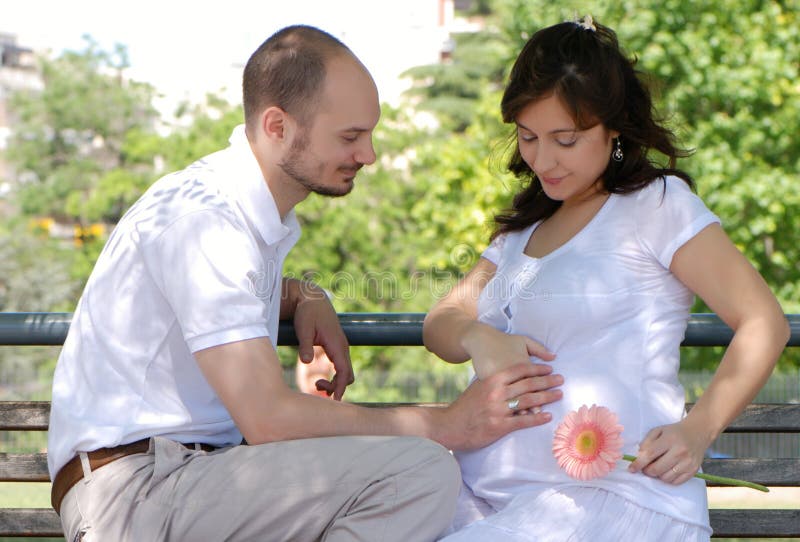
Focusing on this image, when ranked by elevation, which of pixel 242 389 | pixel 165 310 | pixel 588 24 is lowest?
pixel 242 389

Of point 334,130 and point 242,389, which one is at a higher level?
point 334,130

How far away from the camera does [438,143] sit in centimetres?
2306

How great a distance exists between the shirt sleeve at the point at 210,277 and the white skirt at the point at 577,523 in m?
0.71

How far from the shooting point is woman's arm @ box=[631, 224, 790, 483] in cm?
257

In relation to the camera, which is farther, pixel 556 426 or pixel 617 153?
pixel 617 153

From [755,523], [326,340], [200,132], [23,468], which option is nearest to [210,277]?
[326,340]

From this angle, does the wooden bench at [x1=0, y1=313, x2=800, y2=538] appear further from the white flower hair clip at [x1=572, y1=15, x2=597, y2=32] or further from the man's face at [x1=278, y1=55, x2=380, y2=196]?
the white flower hair clip at [x1=572, y1=15, x2=597, y2=32]

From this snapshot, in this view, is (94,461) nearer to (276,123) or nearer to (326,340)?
(326,340)

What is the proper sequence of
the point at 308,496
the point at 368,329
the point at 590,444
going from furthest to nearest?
the point at 368,329 → the point at 590,444 → the point at 308,496

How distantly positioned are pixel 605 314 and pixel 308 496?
0.90 m

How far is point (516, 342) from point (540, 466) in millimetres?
328

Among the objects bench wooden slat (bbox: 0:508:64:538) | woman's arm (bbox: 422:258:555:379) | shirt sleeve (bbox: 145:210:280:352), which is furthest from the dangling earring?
bench wooden slat (bbox: 0:508:64:538)

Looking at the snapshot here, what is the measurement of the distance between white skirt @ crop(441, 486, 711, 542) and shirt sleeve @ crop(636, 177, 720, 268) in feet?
2.03

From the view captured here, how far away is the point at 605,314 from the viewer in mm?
2736
